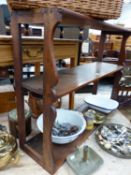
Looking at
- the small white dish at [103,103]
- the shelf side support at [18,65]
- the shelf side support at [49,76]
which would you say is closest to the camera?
the shelf side support at [49,76]

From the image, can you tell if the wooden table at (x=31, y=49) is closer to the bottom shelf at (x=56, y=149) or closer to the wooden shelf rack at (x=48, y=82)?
the wooden shelf rack at (x=48, y=82)

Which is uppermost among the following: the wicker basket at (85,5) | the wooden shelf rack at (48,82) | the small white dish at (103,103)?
the wicker basket at (85,5)

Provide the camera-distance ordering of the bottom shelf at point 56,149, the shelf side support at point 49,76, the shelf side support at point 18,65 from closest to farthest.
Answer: the shelf side support at point 49,76 < the shelf side support at point 18,65 < the bottom shelf at point 56,149

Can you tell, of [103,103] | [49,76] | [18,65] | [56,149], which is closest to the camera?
[49,76]

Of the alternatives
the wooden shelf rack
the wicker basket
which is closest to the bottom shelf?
the wooden shelf rack

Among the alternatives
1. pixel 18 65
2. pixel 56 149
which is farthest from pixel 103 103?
pixel 18 65

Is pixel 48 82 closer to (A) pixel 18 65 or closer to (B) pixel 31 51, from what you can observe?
(A) pixel 18 65

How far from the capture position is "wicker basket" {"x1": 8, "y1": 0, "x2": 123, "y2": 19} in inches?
20.0

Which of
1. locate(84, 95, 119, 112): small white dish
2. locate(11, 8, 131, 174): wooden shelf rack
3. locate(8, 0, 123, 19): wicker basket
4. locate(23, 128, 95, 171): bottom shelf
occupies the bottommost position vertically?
locate(23, 128, 95, 171): bottom shelf

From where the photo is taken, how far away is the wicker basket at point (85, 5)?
0.51 m

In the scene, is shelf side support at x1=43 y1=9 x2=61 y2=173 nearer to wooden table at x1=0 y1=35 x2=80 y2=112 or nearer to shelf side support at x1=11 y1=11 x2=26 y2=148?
shelf side support at x1=11 y1=11 x2=26 y2=148

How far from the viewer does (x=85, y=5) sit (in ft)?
1.88

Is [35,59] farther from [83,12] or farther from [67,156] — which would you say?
[67,156]

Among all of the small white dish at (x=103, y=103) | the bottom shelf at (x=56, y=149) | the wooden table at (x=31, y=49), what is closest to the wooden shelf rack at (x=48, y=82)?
the bottom shelf at (x=56, y=149)
